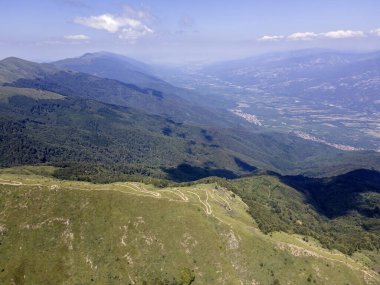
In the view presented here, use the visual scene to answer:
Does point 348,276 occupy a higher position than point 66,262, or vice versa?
point 66,262

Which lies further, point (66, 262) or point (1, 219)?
point (1, 219)

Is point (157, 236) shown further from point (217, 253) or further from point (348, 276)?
point (348, 276)

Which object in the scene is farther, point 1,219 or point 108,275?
point 1,219

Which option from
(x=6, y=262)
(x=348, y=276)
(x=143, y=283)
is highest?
(x=6, y=262)

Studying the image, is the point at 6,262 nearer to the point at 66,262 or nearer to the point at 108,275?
the point at 66,262

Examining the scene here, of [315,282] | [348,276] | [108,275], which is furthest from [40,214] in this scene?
[348,276]

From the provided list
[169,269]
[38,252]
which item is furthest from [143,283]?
[38,252]

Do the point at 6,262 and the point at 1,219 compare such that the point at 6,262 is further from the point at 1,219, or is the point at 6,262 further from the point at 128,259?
the point at 128,259

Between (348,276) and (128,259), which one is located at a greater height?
(128,259)
